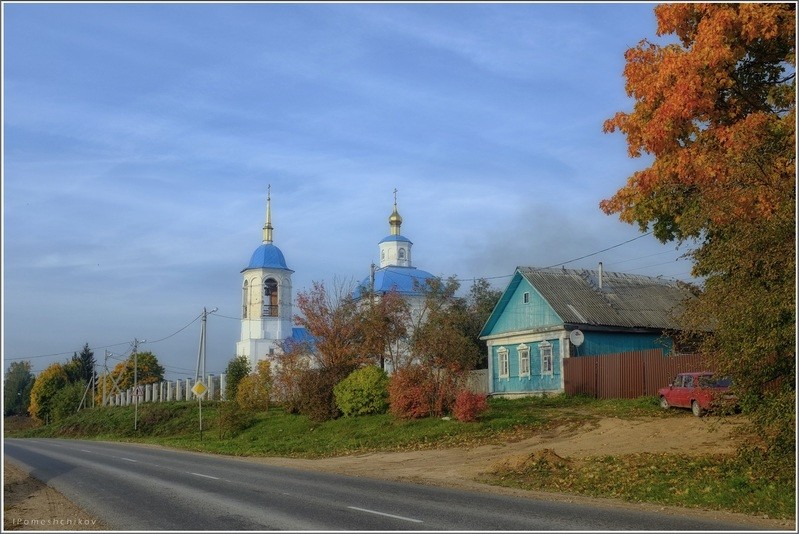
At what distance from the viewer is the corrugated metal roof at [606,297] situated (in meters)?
40.9

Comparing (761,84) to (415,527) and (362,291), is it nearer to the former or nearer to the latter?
(415,527)

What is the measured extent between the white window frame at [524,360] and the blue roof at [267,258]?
3936 centimetres

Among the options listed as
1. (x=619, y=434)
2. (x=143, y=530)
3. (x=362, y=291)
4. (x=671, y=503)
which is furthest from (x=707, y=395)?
(x=362, y=291)

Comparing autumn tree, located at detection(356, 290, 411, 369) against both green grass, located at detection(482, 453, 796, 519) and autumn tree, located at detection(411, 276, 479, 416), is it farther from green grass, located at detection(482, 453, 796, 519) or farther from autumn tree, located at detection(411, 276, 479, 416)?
green grass, located at detection(482, 453, 796, 519)

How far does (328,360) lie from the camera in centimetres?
4066

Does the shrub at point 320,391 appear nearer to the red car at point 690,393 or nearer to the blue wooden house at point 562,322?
the blue wooden house at point 562,322

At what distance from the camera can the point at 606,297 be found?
43.0 m

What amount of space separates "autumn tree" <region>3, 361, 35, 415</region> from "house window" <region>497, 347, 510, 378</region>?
92.5m

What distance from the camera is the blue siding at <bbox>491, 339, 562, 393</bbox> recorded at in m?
40.5

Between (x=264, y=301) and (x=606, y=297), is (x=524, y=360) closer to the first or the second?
(x=606, y=297)

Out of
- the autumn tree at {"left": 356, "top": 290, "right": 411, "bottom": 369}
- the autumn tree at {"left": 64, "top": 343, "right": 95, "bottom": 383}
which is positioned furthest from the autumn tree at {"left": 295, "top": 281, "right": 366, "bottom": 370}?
the autumn tree at {"left": 64, "top": 343, "right": 95, "bottom": 383}

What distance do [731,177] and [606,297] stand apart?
92.0 feet

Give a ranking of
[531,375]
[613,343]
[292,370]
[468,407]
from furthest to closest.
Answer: [292,370], [531,375], [613,343], [468,407]

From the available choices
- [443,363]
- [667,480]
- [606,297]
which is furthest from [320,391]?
[667,480]
